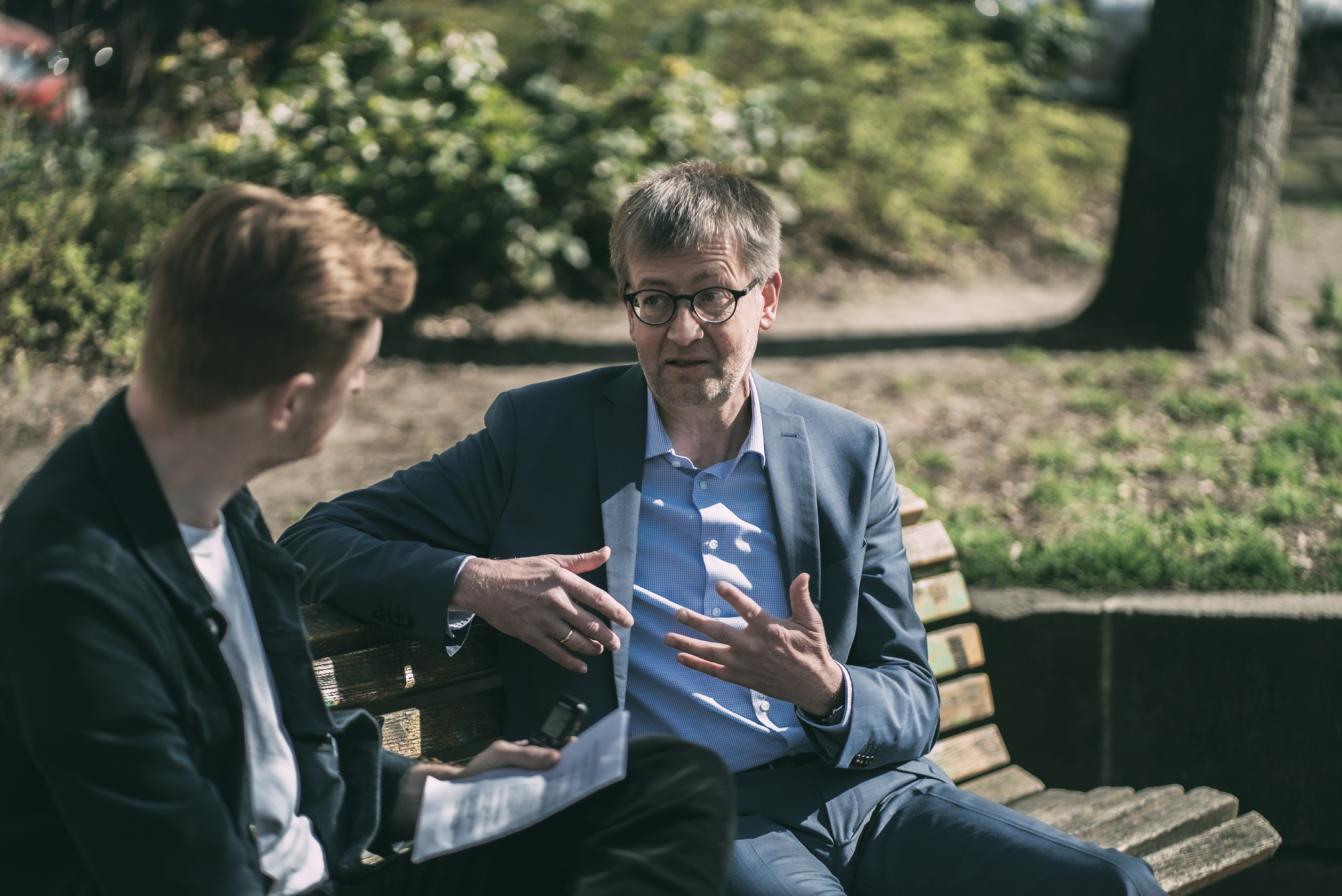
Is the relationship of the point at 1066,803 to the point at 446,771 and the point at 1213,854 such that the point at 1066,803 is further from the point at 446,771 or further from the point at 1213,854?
the point at 446,771

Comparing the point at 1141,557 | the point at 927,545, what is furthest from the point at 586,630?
the point at 1141,557

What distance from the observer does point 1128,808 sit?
120 inches

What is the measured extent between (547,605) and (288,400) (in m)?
0.84

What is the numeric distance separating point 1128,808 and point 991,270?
22.8 feet

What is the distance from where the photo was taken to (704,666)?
226 cm

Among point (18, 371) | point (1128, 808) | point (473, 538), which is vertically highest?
point (473, 538)

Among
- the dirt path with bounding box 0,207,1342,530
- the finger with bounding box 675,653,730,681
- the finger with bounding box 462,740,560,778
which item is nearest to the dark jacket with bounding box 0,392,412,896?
the finger with bounding box 462,740,560,778

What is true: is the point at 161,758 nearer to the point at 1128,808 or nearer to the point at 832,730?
the point at 832,730

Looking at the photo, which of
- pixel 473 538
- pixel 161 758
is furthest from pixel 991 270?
pixel 161 758

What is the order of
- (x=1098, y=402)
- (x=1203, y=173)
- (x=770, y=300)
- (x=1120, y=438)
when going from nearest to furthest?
(x=770, y=300) → (x=1120, y=438) → (x=1098, y=402) → (x=1203, y=173)

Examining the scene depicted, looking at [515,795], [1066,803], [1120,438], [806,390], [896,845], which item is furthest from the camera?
[806,390]

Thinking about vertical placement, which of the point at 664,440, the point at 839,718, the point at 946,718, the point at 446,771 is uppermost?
the point at 664,440

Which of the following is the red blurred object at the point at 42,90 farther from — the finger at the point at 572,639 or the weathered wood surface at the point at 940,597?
the weathered wood surface at the point at 940,597

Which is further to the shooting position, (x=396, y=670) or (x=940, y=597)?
(x=940, y=597)
